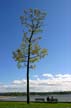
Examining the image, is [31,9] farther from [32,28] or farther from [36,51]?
[36,51]

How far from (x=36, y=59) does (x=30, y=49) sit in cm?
130

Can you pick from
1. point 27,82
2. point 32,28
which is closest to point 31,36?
point 32,28

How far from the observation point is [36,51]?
35812 millimetres

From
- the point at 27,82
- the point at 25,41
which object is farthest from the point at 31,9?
the point at 27,82

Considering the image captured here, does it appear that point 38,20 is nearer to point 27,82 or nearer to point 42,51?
point 42,51

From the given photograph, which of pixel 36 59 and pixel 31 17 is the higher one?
pixel 31 17

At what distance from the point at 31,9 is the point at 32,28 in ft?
7.25

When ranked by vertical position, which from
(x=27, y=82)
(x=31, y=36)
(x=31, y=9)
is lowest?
(x=27, y=82)

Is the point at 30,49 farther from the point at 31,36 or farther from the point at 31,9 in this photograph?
the point at 31,9

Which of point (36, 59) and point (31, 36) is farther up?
point (31, 36)

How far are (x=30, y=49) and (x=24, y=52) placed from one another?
2.46 feet

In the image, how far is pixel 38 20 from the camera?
3703cm

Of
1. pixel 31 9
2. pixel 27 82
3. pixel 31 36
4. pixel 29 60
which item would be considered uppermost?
pixel 31 9

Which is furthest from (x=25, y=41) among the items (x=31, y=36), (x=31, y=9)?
(x=31, y=9)
